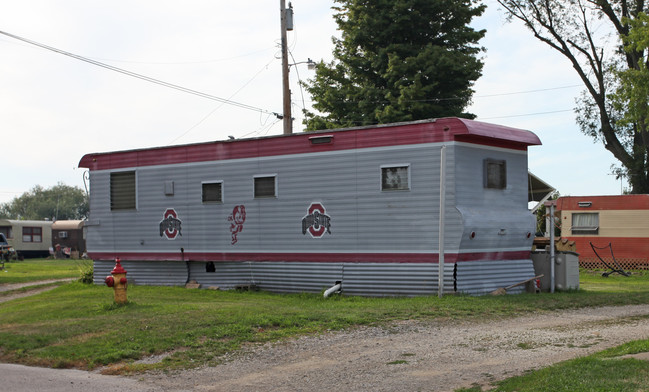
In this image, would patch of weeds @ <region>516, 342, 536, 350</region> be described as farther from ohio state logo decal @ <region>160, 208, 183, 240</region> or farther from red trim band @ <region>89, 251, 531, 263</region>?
ohio state logo decal @ <region>160, 208, 183, 240</region>

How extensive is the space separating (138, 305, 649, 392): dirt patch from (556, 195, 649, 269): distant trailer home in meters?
14.3

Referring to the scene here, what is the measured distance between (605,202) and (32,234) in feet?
117

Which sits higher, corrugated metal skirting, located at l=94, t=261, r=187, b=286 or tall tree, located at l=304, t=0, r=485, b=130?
tall tree, located at l=304, t=0, r=485, b=130

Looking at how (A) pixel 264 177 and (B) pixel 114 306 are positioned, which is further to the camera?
(A) pixel 264 177

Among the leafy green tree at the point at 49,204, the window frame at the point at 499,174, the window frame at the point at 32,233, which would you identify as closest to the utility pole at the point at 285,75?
the window frame at the point at 499,174

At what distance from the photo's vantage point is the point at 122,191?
20.6m

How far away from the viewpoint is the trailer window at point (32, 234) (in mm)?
47625

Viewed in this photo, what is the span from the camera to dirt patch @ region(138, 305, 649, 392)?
8.45 m

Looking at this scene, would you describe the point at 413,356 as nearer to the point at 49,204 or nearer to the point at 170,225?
the point at 170,225

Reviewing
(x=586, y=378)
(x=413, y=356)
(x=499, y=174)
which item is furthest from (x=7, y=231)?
(x=586, y=378)

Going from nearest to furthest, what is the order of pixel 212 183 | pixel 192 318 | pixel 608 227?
pixel 192 318 → pixel 212 183 → pixel 608 227

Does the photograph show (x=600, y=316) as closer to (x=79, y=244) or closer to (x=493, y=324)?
(x=493, y=324)

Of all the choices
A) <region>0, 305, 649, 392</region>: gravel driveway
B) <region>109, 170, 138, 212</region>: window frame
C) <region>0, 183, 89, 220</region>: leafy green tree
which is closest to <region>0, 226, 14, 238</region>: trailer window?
<region>109, 170, 138, 212</region>: window frame

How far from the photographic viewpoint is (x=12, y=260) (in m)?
43.0
